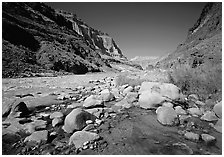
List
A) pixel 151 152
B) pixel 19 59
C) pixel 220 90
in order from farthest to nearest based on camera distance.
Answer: pixel 19 59, pixel 220 90, pixel 151 152

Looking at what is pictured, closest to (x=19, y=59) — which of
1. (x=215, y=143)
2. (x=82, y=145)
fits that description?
(x=82, y=145)

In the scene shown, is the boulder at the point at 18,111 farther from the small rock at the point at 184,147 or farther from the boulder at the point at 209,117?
the boulder at the point at 209,117

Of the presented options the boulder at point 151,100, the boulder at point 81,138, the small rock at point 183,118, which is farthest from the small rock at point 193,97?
the boulder at point 81,138

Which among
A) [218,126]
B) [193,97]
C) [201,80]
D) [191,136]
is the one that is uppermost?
[201,80]

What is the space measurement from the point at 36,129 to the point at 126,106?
2.73 meters

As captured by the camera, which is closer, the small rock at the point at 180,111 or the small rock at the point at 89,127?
the small rock at the point at 89,127

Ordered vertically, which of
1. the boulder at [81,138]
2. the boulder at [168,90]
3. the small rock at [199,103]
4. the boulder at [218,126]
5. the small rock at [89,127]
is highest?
the boulder at [168,90]

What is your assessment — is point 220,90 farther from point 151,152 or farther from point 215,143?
point 151,152

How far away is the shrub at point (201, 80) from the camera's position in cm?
516

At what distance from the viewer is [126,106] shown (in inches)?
209

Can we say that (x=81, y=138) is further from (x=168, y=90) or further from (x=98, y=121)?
(x=168, y=90)

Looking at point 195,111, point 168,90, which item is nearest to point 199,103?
point 195,111

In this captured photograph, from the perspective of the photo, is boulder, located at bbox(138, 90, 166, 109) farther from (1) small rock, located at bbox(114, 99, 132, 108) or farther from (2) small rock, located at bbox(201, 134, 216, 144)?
(2) small rock, located at bbox(201, 134, 216, 144)

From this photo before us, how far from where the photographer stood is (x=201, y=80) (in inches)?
216
